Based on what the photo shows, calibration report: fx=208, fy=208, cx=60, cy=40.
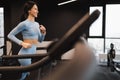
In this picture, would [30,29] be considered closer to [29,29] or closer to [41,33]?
[29,29]

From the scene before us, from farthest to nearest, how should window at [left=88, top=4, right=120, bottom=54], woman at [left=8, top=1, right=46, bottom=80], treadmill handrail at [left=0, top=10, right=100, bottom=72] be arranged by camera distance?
window at [left=88, top=4, right=120, bottom=54], woman at [left=8, top=1, right=46, bottom=80], treadmill handrail at [left=0, top=10, right=100, bottom=72]

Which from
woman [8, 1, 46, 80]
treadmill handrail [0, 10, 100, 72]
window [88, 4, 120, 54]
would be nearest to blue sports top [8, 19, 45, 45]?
woman [8, 1, 46, 80]

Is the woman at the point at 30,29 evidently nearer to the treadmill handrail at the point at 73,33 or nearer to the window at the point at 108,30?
the treadmill handrail at the point at 73,33

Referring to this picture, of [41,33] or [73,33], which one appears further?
[41,33]

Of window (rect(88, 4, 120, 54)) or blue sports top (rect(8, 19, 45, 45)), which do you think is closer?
blue sports top (rect(8, 19, 45, 45))

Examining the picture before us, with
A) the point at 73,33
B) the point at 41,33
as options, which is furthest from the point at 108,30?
the point at 73,33

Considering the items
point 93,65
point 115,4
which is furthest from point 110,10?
point 93,65

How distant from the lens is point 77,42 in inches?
25.2

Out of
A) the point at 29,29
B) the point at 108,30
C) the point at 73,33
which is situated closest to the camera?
the point at 73,33

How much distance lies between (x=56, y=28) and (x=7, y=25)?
A: 2296 mm

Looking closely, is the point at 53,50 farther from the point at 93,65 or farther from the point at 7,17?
the point at 7,17

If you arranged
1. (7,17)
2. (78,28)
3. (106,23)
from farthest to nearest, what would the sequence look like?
(106,23) < (7,17) < (78,28)

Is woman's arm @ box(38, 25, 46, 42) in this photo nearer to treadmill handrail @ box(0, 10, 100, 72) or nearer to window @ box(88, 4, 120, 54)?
treadmill handrail @ box(0, 10, 100, 72)

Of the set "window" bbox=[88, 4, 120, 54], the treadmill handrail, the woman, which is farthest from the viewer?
"window" bbox=[88, 4, 120, 54]
